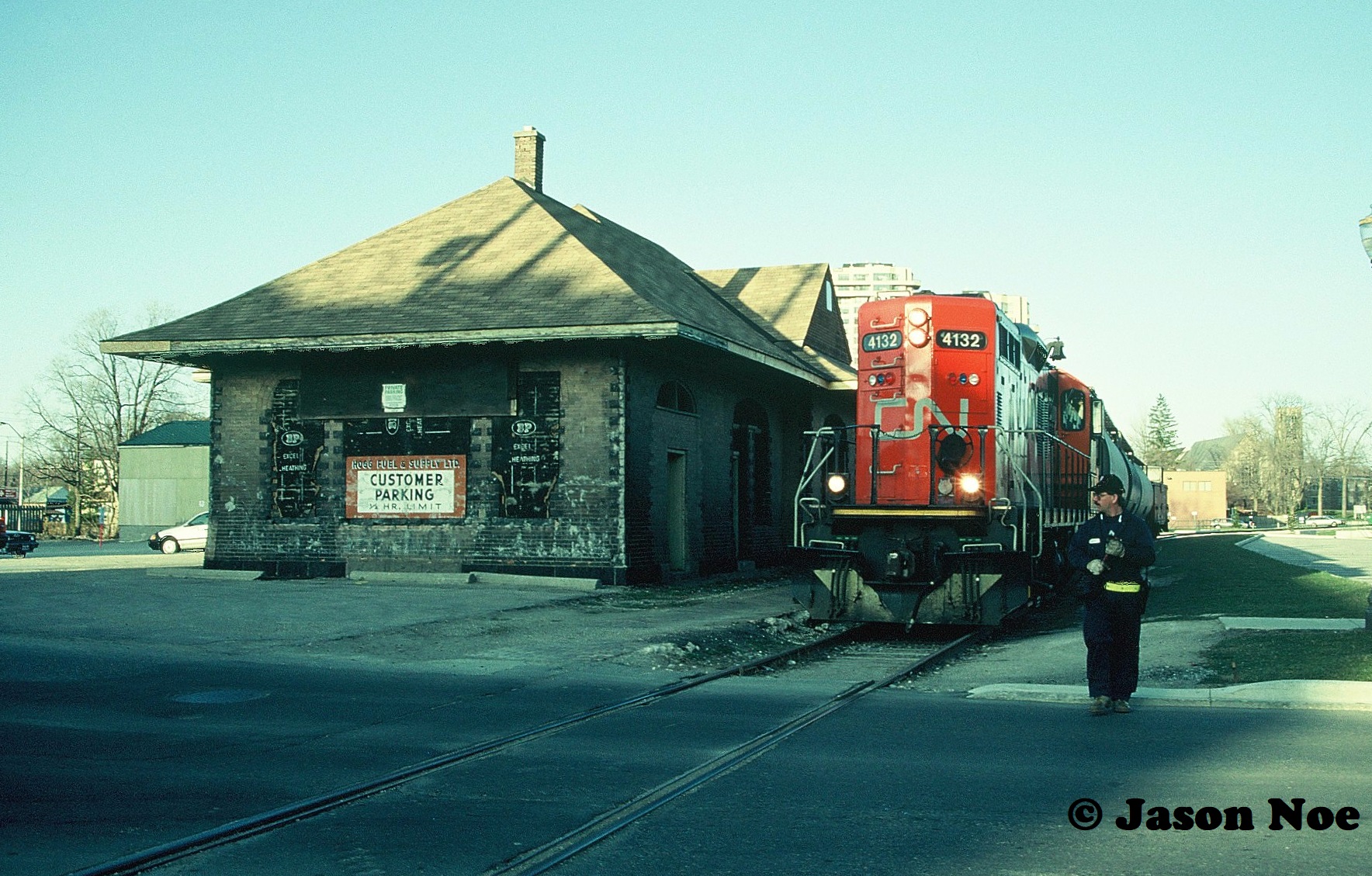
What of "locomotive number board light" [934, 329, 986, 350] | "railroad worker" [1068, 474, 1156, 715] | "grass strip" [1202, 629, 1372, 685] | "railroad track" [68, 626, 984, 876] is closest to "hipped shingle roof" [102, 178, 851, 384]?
"locomotive number board light" [934, 329, 986, 350]

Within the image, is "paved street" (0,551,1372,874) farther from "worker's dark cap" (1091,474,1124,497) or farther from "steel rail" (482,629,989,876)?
"worker's dark cap" (1091,474,1124,497)

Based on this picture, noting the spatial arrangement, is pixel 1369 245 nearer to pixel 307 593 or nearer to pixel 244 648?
pixel 244 648

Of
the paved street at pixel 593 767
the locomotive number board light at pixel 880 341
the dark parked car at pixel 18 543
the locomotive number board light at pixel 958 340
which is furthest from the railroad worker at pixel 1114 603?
the dark parked car at pixel 18 543

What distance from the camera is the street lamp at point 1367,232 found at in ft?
45.9

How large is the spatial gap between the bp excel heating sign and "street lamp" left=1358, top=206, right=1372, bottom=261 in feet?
48.9

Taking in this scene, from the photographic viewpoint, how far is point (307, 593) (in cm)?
1956

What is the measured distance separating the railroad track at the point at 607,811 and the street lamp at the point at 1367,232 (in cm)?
678

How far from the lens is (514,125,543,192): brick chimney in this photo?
96.8ft

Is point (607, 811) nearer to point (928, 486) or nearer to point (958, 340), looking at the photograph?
point (928, 486)

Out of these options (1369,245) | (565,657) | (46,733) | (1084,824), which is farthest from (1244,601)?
(46,733)

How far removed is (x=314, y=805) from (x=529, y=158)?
81.5ft

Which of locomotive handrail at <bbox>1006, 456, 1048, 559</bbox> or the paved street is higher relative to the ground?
locomotive handrail at <bbox>1006, 456, 1048, 559</bbox>

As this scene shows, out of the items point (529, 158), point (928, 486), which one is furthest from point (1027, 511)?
point (529, 158)

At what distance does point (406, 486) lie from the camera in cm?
2309
